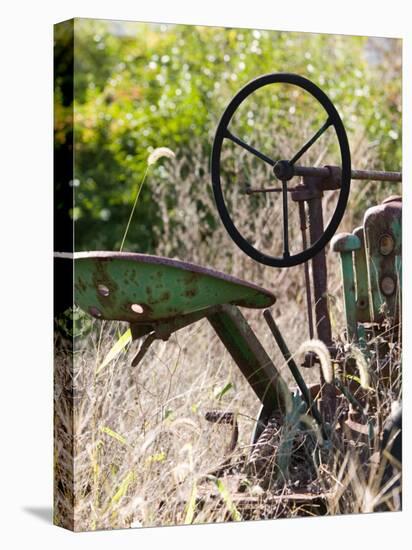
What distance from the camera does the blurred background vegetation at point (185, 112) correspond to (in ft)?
28.4

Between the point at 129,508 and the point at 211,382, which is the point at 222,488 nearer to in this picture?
the point at 129,508

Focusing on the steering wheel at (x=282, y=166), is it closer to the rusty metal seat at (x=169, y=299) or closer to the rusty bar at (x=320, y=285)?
the rusty bar at (x=320, y=285)

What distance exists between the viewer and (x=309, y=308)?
5.52 meters

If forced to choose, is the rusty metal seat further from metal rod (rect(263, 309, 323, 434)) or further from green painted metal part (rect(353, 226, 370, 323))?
green painted metal part (rect(353, 226, 370, 323))

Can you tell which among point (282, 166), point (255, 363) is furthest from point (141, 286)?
point (282, 166)

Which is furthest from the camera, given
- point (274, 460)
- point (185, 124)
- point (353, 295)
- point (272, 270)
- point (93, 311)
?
point (185, 124)

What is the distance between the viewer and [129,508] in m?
4.97

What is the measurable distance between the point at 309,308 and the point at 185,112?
4.10 m

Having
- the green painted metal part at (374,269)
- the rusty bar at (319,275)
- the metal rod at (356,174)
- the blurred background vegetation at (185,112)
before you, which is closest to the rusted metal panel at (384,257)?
the green painted metal part at (374,269)

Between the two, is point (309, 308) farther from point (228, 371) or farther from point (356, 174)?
point (228, 371)

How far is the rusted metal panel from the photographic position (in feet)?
18.4

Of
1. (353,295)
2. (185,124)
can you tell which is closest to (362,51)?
(185,124)

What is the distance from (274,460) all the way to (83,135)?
578 centimetres

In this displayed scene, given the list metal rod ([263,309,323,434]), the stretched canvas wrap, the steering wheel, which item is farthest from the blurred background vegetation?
metal rod ([263,309,323,434])
